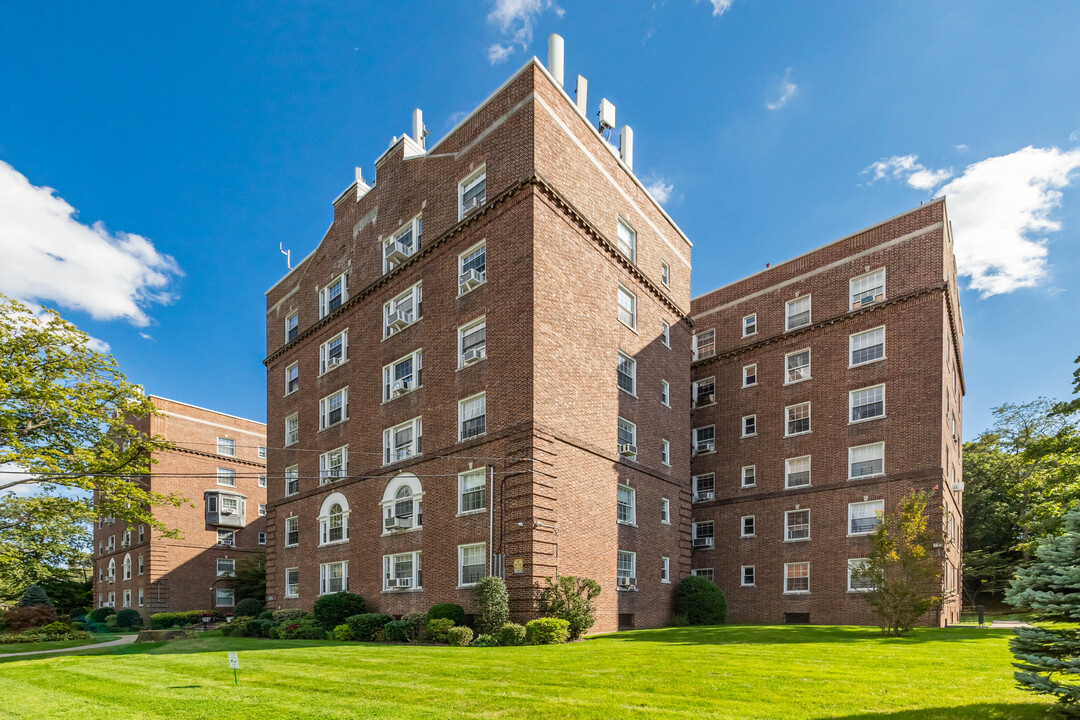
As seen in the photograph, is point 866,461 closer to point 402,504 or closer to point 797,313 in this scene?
point 797,313

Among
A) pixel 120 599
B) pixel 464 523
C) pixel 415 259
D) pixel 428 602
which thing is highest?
pixel 415 259

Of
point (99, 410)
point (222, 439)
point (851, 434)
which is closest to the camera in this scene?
point (99, 410)

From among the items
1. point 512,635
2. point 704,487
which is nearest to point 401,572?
point 512,635

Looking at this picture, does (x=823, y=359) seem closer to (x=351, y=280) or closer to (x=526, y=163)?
(x=526, y=163)

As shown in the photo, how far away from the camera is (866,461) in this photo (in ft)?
99.2

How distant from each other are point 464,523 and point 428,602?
317 cm

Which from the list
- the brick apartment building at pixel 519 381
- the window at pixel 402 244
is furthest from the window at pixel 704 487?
the window at pixel 402 244

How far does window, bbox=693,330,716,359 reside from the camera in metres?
38.6

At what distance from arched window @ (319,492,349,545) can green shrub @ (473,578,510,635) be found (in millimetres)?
10884

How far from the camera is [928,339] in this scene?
95.8 feet

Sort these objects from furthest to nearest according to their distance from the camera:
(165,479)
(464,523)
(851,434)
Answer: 1. (165,479)
2. (851,434)
3. (464,523)

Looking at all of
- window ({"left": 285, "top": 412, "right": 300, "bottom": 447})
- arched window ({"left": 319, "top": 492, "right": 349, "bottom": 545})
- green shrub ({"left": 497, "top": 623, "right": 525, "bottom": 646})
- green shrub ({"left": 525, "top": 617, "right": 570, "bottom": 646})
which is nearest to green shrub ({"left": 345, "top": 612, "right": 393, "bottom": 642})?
arched window ({"left": 319, "top": 492, "right": 349, "bottom": 545})

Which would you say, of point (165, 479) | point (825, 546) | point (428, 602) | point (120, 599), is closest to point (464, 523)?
point (428, 602)

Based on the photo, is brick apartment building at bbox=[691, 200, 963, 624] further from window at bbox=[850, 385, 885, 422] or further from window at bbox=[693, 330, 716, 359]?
window at bbox=[693, 330, 716, 359]
